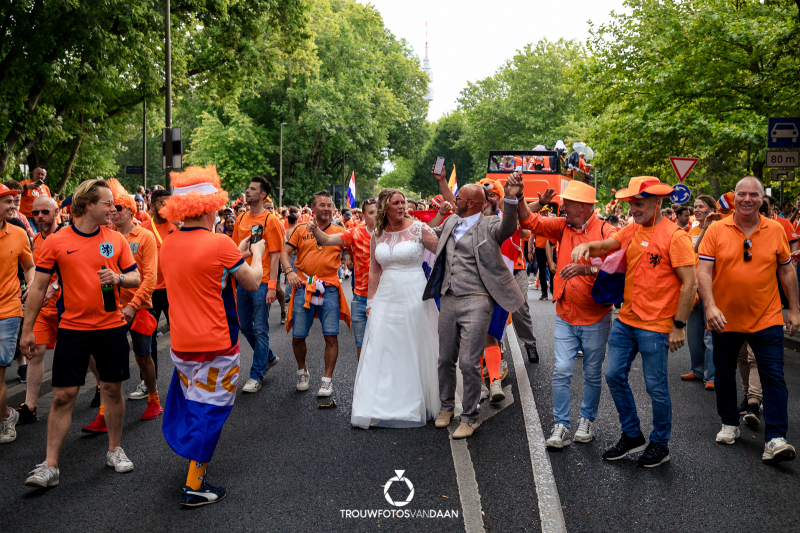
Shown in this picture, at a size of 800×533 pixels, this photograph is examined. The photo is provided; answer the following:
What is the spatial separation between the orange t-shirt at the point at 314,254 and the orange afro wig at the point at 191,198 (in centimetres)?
257

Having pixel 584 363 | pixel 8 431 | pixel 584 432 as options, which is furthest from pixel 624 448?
pixel 8 431

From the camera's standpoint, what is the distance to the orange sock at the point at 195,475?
4.08 meters

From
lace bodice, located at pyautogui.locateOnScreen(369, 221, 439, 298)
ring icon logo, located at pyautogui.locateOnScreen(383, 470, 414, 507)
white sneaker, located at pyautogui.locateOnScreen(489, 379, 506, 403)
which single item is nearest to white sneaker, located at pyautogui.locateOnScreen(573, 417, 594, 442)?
white sneaker, located at pyautogui.locateOnScreen(489, 379, 506, 403)

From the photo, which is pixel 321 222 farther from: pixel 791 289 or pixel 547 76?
pixel 547 76

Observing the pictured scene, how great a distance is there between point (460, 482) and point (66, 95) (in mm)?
17328

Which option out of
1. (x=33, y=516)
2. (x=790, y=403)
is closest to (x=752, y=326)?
(x=790, y=403)

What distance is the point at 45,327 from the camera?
223 inches

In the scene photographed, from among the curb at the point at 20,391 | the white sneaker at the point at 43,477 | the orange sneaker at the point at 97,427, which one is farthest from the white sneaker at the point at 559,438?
the curb at the point at 20,391

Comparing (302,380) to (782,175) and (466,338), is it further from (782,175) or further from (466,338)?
(782,175)

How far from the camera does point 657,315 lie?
186 inches

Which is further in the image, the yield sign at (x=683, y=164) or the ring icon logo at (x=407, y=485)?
the yield sign at (x=683, y=164)

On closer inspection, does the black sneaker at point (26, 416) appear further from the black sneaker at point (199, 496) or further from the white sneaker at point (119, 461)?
the black sneaker at point (199, 496)

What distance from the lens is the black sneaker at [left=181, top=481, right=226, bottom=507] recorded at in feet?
13.2

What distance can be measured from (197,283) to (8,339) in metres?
2.18
